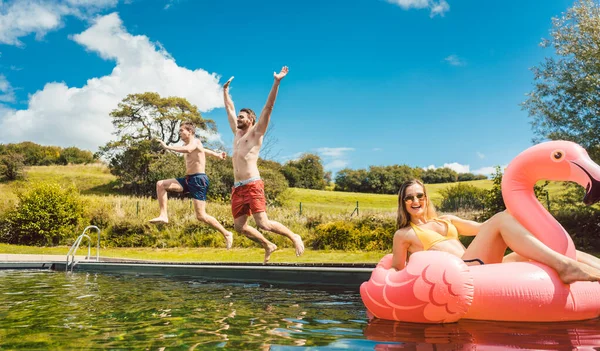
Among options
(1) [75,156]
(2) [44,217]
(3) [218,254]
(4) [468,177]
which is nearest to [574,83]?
(3) [218,254]

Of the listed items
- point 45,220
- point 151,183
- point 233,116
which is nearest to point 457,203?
point 233,116

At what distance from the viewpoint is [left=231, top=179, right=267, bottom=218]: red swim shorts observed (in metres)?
6.27

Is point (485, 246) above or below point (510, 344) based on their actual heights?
above

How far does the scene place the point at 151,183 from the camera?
36188 millimetres

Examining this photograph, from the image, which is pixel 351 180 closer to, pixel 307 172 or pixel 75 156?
pixel 307 172

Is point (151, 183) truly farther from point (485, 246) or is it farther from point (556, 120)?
point (485, 246)

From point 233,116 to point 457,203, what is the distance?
15.6m

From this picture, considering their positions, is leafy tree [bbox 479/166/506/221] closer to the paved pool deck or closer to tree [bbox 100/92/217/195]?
the paved pool deck

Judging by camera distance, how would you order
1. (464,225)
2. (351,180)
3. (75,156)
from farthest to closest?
1. (75,156)
2. (351,180)
3. (464,225)

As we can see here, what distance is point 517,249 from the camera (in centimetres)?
374

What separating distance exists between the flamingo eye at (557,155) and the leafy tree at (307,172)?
148 ft

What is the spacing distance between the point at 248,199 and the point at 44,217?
15.3 meters

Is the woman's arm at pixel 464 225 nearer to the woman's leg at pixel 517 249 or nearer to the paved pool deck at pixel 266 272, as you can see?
the woman's leg at pixel 517 249

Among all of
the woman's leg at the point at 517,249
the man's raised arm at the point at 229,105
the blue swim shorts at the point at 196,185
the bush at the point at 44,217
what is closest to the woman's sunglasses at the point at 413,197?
the woman's leg at the point at 517,249
